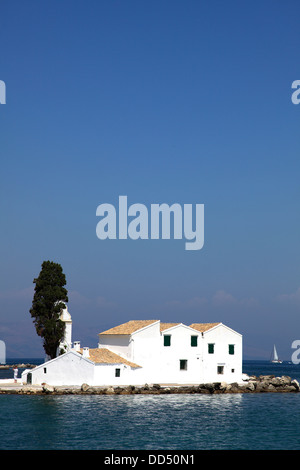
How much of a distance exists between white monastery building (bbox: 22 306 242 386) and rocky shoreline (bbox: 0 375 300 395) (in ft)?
4.28

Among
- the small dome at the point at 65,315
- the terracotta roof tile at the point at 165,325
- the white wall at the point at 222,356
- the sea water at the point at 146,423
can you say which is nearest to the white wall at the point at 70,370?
the sea water at the point at 146,423

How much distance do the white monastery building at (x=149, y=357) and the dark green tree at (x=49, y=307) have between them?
1.32m

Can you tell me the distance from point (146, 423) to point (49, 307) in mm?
21679

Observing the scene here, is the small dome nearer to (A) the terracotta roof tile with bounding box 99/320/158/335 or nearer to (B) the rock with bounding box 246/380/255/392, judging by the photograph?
(A) the terracotta roof tile with bounding box 99/320/158/335

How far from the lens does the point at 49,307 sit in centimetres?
5666

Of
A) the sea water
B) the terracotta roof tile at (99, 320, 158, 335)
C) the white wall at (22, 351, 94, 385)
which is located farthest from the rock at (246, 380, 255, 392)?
the white wall at (22, 351, 94, 385)

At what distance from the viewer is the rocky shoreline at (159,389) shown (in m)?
50.1

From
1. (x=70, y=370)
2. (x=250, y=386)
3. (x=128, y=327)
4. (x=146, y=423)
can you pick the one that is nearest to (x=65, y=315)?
(x=128, y=327)

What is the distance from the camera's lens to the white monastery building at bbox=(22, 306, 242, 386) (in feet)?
173

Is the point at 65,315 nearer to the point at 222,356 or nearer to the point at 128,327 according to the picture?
the point at 128,327

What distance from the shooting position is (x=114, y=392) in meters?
51.4

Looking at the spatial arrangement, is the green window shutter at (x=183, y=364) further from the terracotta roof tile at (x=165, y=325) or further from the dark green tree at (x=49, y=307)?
the dark green tree at (x=49, y=307)
